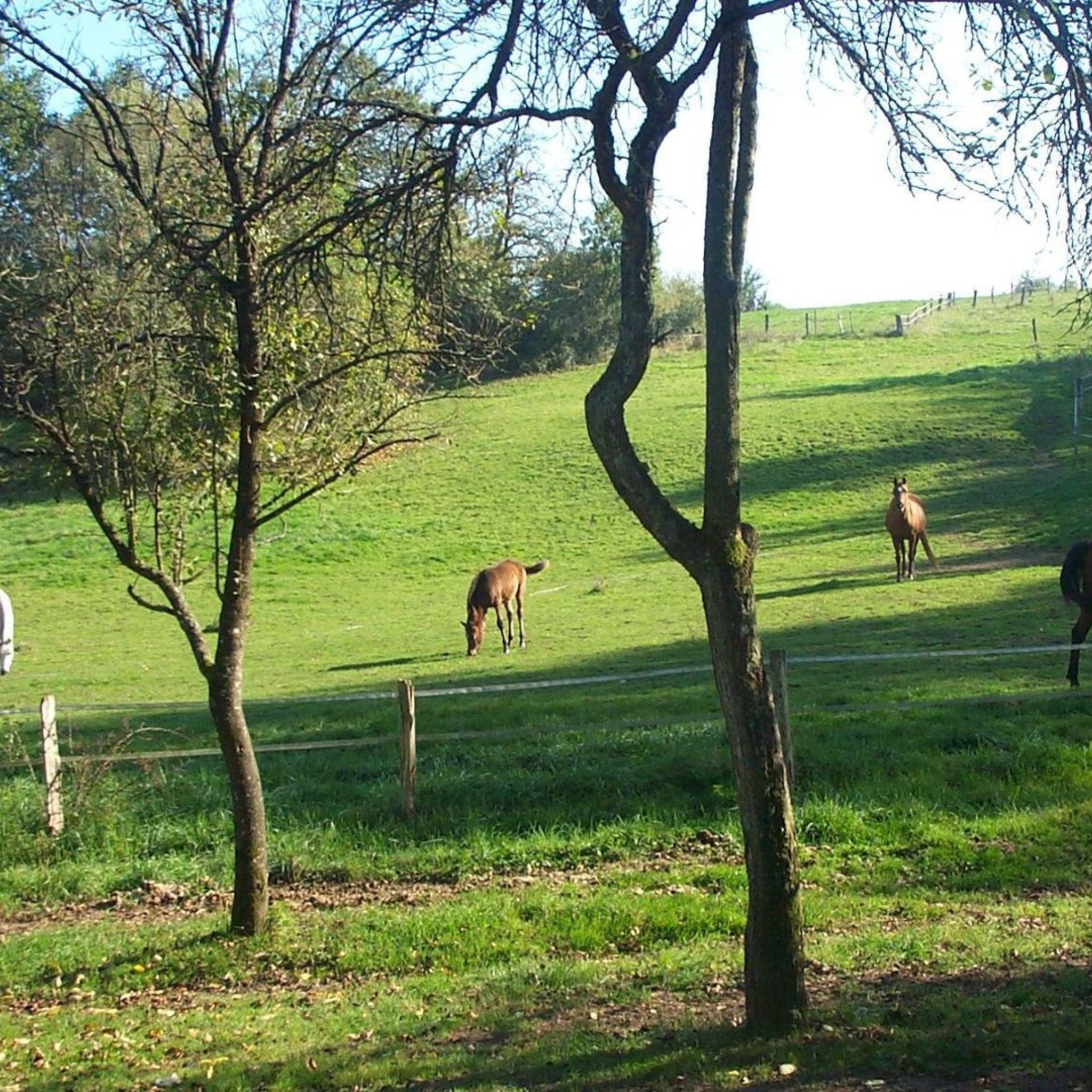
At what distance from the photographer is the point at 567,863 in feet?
36.8

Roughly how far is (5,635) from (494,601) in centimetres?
959

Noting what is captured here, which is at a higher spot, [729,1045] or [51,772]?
[51,772]

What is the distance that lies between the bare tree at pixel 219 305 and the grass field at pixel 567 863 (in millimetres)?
945

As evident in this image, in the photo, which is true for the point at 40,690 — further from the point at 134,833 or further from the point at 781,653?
the point at 781,653

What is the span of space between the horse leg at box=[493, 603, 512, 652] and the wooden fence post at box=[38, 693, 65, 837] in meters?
11.3

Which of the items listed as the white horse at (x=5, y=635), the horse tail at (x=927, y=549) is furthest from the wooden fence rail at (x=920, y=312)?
the white horse at (x=5, y=635)

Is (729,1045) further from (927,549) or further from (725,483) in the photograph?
(927,549)

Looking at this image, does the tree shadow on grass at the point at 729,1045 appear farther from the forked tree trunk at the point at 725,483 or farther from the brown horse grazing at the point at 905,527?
the brown horse grazing at the point at 905,527

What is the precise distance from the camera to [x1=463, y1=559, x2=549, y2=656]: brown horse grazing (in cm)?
2412

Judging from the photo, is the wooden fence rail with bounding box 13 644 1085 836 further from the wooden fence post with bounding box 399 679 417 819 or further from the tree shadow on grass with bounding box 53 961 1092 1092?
the tree shadow on grass with bounding box 53 961 1092 1092

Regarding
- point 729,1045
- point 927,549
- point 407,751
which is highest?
point 927,549

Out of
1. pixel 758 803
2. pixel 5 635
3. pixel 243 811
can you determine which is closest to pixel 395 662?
pixel 5 635

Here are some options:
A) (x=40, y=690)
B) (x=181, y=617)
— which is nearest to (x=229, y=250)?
(x=181, y=617)

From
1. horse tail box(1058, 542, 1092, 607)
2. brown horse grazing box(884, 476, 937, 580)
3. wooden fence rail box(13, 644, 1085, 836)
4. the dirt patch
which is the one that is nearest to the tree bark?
the dirt patch
